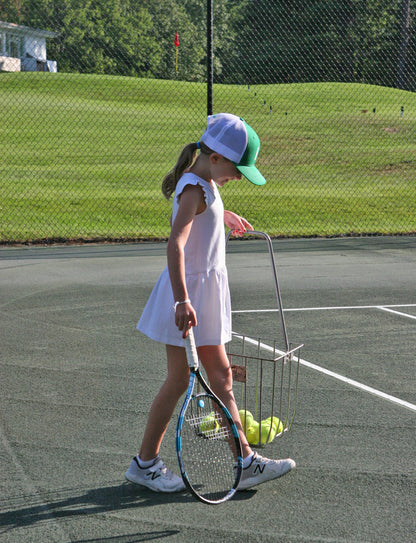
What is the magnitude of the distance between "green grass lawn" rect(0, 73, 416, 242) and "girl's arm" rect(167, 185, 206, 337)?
30.6ft

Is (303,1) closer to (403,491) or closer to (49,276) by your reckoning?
(49,276)

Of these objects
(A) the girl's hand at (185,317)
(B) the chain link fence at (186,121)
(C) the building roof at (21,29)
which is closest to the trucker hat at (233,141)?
(A) the girl's hand at (185,317)

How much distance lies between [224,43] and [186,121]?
4.56 metres

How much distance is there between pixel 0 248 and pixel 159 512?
8930mm

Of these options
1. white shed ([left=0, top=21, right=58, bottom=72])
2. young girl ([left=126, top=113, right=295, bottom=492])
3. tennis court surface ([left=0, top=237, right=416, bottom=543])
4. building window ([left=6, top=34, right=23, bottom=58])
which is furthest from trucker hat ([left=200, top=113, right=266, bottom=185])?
building window ([left=6, top=34, right=23, bottom=58])

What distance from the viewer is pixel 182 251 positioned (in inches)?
141

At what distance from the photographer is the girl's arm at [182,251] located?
139 inches

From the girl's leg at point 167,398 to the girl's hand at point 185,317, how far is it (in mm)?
331

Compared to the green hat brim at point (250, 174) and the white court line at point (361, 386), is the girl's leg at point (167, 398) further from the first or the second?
the white court line at point (361, 386)

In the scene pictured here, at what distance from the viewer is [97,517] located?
3.68m

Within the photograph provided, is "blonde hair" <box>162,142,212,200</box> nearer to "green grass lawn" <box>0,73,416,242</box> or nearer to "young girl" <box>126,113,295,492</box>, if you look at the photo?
"young girl" <box>126,113,295,492</box>

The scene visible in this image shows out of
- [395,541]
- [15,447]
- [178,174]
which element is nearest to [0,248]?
[15,447]

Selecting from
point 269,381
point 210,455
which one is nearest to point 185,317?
point 210,455

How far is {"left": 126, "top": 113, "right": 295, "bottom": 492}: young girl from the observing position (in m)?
3.62
